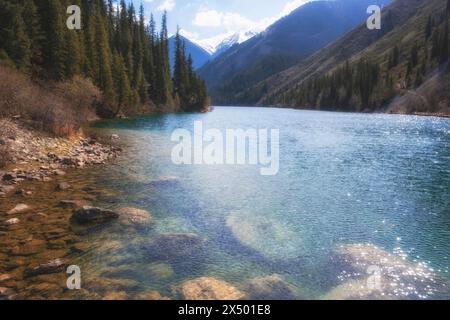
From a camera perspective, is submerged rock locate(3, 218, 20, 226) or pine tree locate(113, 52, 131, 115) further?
pine tree locate(113, 52, 131, 115)

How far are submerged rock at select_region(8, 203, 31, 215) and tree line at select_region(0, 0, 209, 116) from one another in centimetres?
2876

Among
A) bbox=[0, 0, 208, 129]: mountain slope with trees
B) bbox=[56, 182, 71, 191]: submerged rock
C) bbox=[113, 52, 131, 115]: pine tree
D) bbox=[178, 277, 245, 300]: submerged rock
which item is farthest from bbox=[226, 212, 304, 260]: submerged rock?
bbox=[113, 52, 131, 115]: pine tree

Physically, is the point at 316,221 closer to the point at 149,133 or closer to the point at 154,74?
the point at 149,133

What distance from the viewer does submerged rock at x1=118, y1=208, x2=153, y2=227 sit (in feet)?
54.6

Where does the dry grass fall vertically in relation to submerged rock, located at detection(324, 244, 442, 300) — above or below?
Result: above

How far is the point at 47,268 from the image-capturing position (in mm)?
11914

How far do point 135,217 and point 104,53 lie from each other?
63175mm

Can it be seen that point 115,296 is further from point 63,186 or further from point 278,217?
point 63,186

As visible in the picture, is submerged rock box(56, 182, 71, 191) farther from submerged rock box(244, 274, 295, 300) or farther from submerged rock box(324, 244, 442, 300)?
submerged rock box(324, 244, 442, 300)

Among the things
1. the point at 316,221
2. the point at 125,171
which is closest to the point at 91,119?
the point at 125,171

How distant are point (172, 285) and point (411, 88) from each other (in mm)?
132258

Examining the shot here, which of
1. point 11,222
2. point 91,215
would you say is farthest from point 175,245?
point 11,222

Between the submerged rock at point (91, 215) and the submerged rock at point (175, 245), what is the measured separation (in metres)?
3.23

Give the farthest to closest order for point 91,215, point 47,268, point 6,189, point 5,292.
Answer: point 6,189
point 91,215
point 47,268
point 5,292
